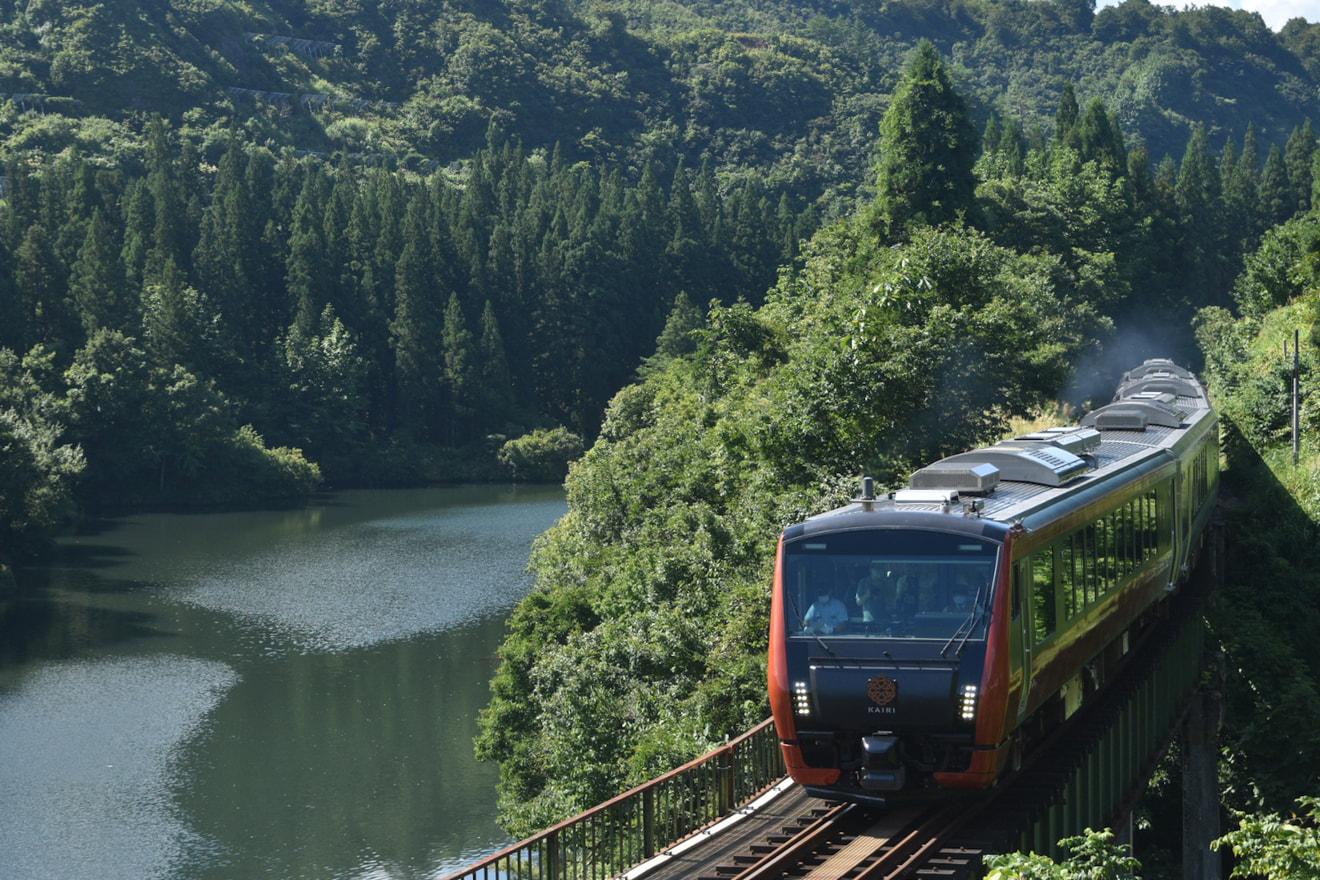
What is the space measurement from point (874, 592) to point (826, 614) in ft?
1.73

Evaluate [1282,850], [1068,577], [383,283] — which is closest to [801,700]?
[1068,577]

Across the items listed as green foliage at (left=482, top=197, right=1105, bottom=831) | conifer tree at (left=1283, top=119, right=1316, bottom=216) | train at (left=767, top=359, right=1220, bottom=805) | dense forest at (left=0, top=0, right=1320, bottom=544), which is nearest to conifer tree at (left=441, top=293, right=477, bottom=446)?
dense forest at (left=0, top=0, right=1320, bottom=544)

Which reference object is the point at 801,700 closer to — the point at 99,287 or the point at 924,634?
the point at 924,634

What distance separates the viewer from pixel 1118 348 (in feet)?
233

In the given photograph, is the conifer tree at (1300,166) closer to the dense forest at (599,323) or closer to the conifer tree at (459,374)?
the dense forest at (599,323)

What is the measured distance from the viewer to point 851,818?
1462 centimetres

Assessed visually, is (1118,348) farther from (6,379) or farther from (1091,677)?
(6,379)

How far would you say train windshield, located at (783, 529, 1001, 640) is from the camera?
1408 centimetres

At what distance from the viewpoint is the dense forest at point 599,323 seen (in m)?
31.0

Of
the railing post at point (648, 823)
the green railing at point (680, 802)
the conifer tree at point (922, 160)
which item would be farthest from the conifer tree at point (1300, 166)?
the railing post at point (648, 823)

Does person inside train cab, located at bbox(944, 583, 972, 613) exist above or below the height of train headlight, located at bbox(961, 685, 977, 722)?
above

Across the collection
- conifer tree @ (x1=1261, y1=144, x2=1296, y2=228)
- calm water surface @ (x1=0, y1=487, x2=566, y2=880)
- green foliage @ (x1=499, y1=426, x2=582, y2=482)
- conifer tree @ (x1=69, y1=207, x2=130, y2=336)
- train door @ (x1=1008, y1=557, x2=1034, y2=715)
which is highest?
conifer tree @ (x1=1261, y1=144, x2=1296, y2=228)

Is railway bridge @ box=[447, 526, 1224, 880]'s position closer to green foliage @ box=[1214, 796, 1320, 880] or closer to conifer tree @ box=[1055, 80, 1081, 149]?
green foliage @ box=[1214, 796, 1320, 880]

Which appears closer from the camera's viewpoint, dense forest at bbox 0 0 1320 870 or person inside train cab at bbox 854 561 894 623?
person inside train cab at bbox 854 561 894 623
